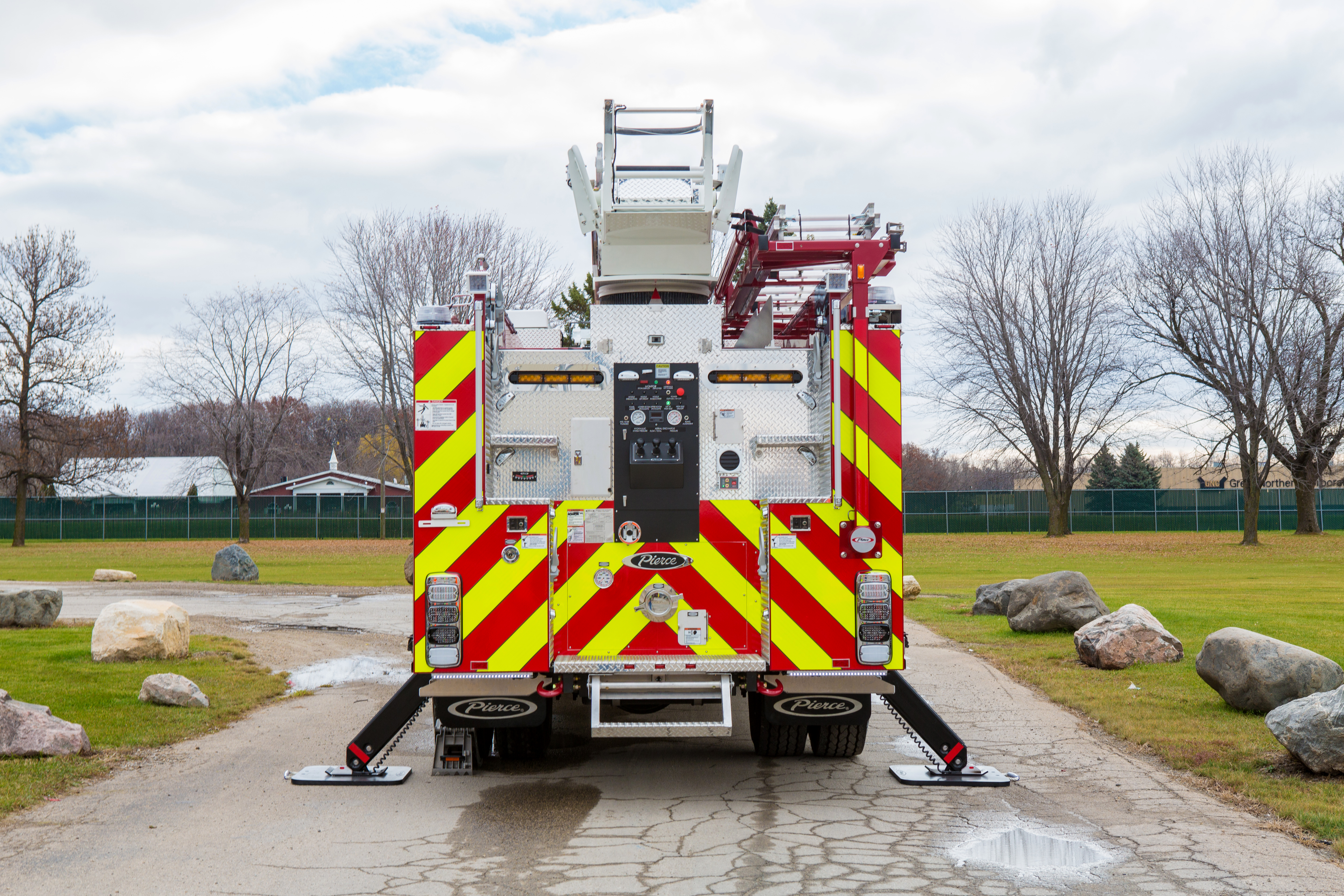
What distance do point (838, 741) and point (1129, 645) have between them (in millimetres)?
5483

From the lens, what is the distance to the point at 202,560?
34.9 meters

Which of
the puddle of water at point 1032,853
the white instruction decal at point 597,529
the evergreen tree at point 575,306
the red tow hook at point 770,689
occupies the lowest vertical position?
the puddle of water at point 1032,853

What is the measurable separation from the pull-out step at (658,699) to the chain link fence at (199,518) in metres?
47.3

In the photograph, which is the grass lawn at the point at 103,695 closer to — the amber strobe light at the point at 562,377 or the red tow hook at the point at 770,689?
the amber strobe light at the point at 562,377

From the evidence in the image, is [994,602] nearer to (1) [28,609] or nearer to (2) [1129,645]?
(2) [1129,645]

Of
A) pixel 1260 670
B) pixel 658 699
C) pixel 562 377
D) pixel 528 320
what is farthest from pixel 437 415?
pixel 1260 670

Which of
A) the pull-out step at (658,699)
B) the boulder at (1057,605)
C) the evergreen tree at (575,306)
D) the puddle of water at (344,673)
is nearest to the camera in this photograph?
the pull-out step at (658,699)

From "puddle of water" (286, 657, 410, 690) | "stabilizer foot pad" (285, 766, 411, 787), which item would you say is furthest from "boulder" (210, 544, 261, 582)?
"stabilizer foot pad" (285, 766, 411, 787)

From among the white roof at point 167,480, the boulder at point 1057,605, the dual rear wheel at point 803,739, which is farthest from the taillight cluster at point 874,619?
the white roof at point 167,480

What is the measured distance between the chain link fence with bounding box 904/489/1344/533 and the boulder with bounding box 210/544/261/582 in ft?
104

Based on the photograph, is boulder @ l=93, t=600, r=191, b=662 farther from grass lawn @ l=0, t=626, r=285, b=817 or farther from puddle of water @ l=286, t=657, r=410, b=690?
puddle of water @ l=286, t=657, r=410, b=690

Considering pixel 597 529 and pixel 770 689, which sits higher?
pixel 597 529

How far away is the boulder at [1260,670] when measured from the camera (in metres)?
8.22

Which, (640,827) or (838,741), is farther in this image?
(838,741)
